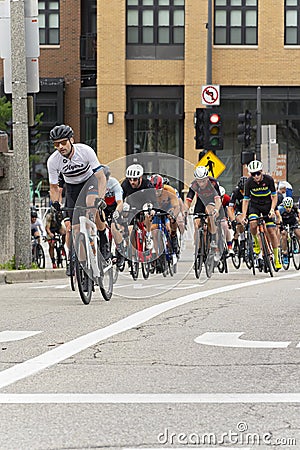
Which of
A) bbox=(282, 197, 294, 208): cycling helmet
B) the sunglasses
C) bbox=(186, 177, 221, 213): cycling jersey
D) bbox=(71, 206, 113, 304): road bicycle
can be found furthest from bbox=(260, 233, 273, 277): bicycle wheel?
the sunglasses

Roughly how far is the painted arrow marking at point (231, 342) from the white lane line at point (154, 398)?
2.11m

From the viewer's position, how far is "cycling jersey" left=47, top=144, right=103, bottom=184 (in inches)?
489

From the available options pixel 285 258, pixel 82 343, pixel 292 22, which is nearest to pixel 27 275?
pixel 285 258

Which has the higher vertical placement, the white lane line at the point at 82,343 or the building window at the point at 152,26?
the building window at the point at 152,26

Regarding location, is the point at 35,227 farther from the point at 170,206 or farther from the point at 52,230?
the point at 170,206

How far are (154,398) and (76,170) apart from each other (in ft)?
19.1

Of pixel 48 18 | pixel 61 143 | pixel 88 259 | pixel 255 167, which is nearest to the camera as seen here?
pixel 88 259

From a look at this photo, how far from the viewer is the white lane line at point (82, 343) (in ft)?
26.2

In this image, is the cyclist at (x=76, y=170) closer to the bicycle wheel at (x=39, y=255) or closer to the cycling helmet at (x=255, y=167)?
the cycling helmet at (x=255, y=167)

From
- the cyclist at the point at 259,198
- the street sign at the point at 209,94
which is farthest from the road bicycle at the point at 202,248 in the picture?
the street sign at the point at 209,94

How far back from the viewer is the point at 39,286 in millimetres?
16094

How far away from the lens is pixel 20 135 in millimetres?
17906

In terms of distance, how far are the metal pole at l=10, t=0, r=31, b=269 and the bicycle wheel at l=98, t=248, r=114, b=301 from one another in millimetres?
4873

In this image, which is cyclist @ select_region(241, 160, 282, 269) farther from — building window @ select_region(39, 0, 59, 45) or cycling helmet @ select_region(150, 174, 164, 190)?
building window @ select_region(39, 0, 59, 45)
